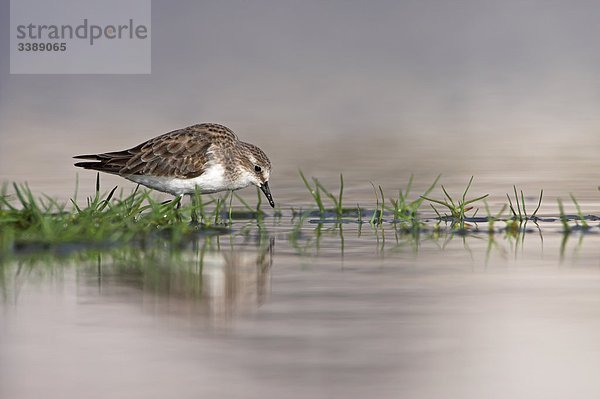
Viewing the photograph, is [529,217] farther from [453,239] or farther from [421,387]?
[421,387]

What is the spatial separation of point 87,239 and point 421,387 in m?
5.41

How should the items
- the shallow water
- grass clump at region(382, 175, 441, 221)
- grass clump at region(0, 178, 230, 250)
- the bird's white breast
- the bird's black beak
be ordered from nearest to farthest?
the shallow water → grass clump at region(0, 178, 230, 250) → grass clump at region(382, 175, 441, 221) → the bird's white breast → the bird's black beak

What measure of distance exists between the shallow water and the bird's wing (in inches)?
127

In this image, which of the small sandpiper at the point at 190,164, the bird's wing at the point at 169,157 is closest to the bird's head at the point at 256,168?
the small sandpiper at the point at 190,164

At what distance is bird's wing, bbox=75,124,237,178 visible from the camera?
14391 mm

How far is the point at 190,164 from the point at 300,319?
23.1 feet

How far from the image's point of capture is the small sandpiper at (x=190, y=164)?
14391mm

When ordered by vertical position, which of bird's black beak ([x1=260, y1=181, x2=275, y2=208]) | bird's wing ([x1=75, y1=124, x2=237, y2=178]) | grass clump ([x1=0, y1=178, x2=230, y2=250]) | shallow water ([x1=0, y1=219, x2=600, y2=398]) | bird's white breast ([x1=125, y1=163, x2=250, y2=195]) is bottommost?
shallow water ([x1=0, y1=219, x2=600, y2=398])

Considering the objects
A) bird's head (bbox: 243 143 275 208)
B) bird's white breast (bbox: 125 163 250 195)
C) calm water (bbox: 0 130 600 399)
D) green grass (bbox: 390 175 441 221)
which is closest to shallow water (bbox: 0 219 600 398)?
calm water (bbox: 0 130 600 399)

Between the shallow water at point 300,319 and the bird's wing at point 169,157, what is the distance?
10.6ft

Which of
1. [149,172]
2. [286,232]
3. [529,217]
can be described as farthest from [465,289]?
[149,172]

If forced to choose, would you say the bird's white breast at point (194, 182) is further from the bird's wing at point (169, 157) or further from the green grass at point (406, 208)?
the green grass at point (406, 208)

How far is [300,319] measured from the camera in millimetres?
7555

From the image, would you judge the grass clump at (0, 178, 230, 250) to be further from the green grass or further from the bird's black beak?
the bird's black beak
